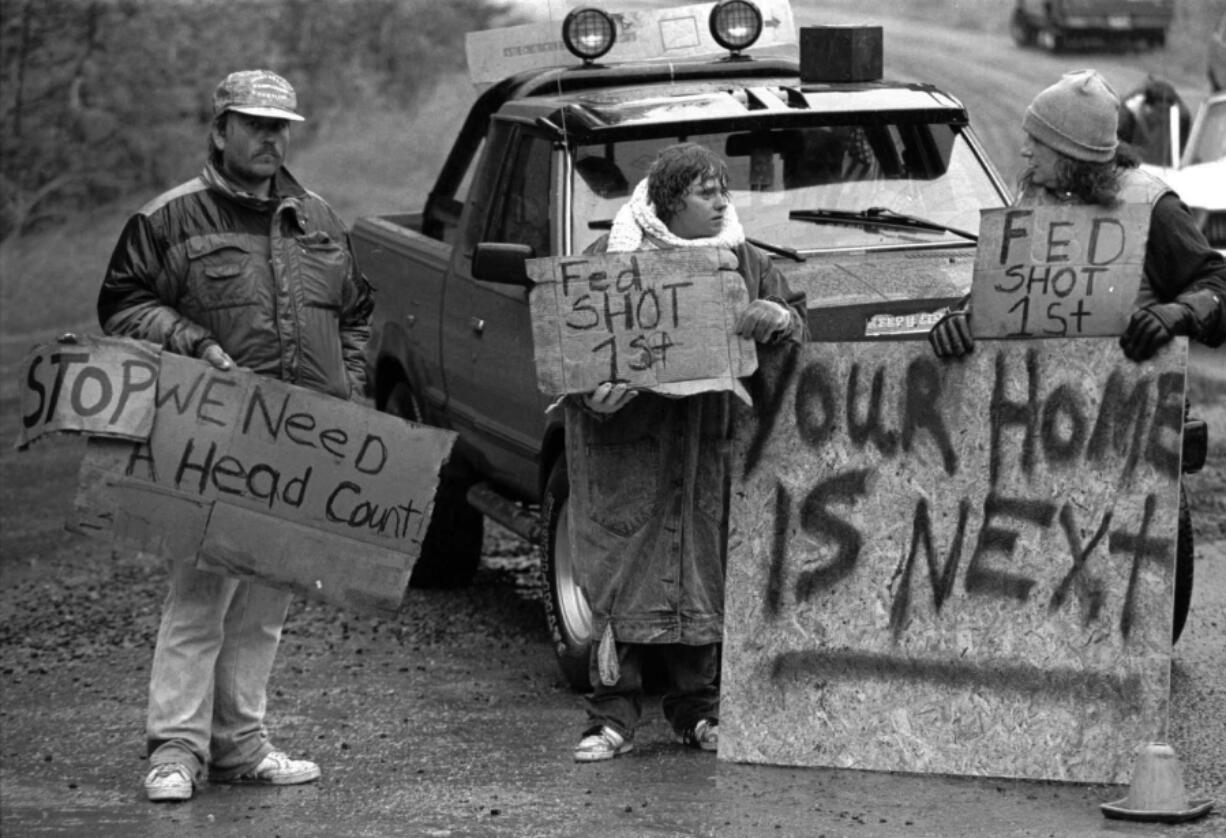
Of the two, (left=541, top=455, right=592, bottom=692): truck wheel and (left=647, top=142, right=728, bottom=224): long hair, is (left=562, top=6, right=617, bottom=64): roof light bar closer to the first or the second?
(left=541, top=455, right=592, bottom=692): truck wheel

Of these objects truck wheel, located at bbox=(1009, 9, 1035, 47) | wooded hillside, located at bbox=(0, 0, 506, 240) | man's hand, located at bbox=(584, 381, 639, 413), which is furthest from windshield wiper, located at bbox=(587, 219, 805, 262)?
truck wheel, located at bbox=(1009, 9, 1035, 47)

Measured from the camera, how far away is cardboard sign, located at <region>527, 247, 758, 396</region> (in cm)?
648

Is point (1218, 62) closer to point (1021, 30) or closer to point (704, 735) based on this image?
point (1021, 30)

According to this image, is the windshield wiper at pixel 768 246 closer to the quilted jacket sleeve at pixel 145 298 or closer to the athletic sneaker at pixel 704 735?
the athletic sneaker at pixel 704 735

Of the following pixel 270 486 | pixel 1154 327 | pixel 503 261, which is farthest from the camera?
pixel 503 261

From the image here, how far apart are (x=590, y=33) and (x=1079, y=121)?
348 cm

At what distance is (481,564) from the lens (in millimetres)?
11055

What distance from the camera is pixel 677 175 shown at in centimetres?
662

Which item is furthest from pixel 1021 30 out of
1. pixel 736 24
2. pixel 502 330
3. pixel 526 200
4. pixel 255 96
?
pixel 255 96

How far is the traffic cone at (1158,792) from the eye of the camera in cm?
591

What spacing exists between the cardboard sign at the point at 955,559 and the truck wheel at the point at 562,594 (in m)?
1.45

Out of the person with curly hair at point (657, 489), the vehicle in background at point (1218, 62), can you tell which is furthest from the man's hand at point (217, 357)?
the vehicle in background at point (1218, 62)

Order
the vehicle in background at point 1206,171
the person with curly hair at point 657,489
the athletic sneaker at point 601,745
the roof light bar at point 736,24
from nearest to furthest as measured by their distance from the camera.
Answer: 1. the person with curly hair at point 657,489
2. the athletic sneaker at point 601,745
3. the roof light bar at point 736,24
4. the vehicle in background at point 1206,171

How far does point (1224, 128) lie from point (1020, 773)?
12.1 metres
